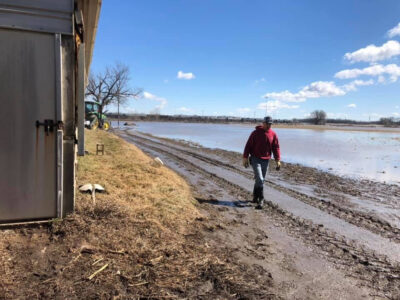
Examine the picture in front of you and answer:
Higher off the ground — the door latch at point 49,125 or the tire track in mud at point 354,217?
the door latch at point 49,125

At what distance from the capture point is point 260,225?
17.7 ft

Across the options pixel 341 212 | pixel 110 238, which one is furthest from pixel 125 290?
pixel 341 212

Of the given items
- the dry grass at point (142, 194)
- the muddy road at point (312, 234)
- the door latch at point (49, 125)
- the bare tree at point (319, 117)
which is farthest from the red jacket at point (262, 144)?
the bare tree at point (319, 117)

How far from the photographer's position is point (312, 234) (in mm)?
5109

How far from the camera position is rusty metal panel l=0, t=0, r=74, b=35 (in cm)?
347

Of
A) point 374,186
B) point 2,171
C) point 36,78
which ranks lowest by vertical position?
point 374,186

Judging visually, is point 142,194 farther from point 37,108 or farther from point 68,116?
point 37,108

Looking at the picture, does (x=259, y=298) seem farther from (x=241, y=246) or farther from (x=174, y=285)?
(x=241, y=246)

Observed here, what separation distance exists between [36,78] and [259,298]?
142 inches

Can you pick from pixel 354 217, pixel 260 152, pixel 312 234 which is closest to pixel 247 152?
pixel 260 152

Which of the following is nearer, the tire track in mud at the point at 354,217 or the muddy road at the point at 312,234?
the muddy road at the point at 312,234

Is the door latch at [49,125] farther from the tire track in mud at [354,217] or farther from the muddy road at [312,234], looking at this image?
the tire track in mud at [354,217]

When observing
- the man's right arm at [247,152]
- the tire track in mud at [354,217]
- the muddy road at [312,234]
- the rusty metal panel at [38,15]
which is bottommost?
the tire track in mud at [354,217]

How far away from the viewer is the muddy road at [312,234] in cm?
349
